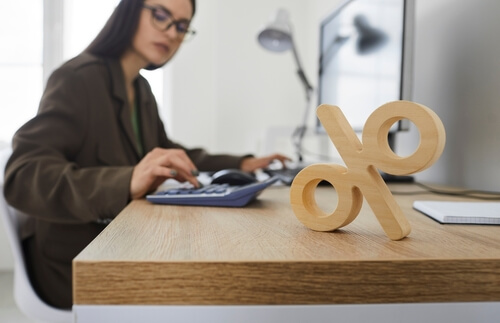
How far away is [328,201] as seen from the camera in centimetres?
73

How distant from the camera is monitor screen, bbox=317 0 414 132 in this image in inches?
38.1

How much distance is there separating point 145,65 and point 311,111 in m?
1.42

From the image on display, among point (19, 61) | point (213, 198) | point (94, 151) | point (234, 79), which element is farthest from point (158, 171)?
point (19, 61)

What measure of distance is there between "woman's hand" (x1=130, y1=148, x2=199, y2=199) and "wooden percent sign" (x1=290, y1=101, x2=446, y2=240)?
293 mm

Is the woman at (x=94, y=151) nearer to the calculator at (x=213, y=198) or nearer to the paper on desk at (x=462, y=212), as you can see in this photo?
the calculator at (x=213, y=198)

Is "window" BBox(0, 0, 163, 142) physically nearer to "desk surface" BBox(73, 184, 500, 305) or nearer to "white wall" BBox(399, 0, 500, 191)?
"white wall" BBox(399, 0, 500, 191)

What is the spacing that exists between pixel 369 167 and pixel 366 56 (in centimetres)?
79

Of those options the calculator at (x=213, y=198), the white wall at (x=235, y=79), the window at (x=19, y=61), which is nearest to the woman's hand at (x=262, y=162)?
the calculator at (x=213, y=198)

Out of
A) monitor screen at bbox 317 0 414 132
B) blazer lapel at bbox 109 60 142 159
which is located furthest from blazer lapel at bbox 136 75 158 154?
monitor screen at bbox 317 0 414 132

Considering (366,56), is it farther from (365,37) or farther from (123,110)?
(123,110)

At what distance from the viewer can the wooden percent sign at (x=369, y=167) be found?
37 cm

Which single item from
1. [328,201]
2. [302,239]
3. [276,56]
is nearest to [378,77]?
[328,201]

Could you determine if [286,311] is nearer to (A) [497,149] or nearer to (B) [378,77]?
(A) [497,149]

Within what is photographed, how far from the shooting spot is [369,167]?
43 centimetres
